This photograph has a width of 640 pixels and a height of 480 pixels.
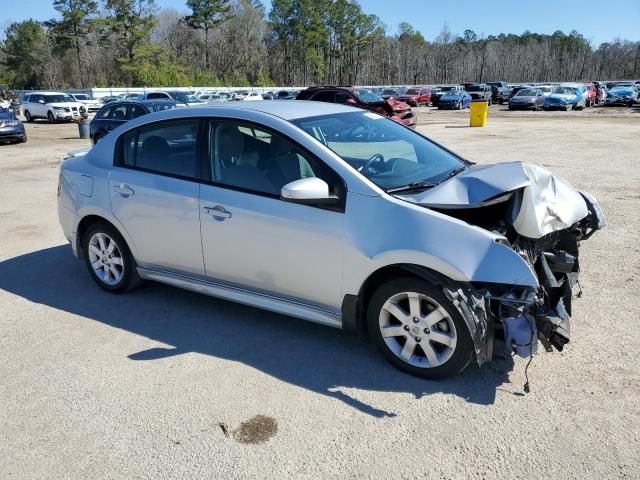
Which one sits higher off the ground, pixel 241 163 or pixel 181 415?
pixel 241 163

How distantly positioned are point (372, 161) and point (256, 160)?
2.74 feet

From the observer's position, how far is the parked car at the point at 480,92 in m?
47.9

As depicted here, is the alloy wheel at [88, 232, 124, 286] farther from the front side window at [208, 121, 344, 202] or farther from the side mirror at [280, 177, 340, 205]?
the side mirror at [280, 177, 340, 205]

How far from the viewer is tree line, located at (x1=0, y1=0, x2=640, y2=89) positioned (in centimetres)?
6500

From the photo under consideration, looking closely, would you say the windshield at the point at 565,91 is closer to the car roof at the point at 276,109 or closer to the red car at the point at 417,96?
the red car at the point at 417,96

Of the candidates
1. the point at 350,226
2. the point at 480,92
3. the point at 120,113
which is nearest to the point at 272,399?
the point at 350,226

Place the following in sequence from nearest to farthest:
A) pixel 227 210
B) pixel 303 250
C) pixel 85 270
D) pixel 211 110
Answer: pixel 303 250 → pixel 227 210 → pixel 211 110 → pixel 85 270

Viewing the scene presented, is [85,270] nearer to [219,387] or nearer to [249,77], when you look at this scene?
[219,387]

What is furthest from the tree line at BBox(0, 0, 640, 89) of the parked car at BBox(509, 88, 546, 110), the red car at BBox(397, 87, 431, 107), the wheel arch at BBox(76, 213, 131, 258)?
the wheel arch at BBox(76, 213, 131, 258)

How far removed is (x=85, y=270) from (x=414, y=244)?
383 centimetres

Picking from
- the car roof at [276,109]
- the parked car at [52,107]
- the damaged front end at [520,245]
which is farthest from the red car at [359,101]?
the damaged front end at [520,245]

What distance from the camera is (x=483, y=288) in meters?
3.26

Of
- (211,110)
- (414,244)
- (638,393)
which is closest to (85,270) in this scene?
(211,110)

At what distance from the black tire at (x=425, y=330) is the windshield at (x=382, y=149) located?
0.67 m
